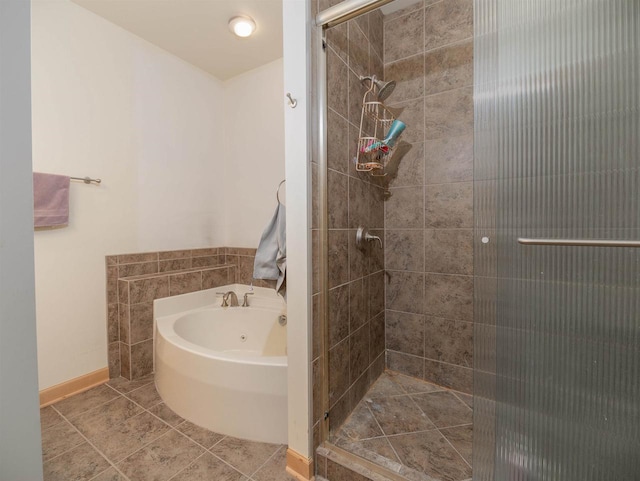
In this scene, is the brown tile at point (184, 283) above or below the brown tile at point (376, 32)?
below

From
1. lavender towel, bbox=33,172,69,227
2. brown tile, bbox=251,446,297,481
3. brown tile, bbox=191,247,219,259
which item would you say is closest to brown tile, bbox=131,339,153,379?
brown tile, bbox=191,247,219,259

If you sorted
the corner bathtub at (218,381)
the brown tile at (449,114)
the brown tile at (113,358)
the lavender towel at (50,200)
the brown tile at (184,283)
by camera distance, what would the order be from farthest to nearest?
the brown tile at (184,283)
the brown tile at (113,358)
the brown tile at (449,114)
the lavender towel at (50,200)
the corner bathtub at (218,381)

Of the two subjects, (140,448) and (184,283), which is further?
(184,283)

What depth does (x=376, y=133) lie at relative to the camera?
5.50 feet

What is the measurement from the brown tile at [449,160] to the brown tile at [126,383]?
7.72 feet

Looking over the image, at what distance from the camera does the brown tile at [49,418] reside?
4.60 ft

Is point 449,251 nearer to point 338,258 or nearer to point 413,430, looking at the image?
point 338,258

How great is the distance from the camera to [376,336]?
5.81ft

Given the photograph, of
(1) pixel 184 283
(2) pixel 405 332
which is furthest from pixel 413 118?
(1) pixel 184 283

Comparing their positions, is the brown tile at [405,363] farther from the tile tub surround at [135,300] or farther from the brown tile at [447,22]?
the brown tile at [447,22]

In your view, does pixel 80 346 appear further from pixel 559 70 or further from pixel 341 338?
pixel 559 70

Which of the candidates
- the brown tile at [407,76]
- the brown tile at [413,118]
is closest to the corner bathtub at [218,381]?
the brown tile at [413,118]

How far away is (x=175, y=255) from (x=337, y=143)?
1685mm

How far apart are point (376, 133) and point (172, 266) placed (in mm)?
1867
